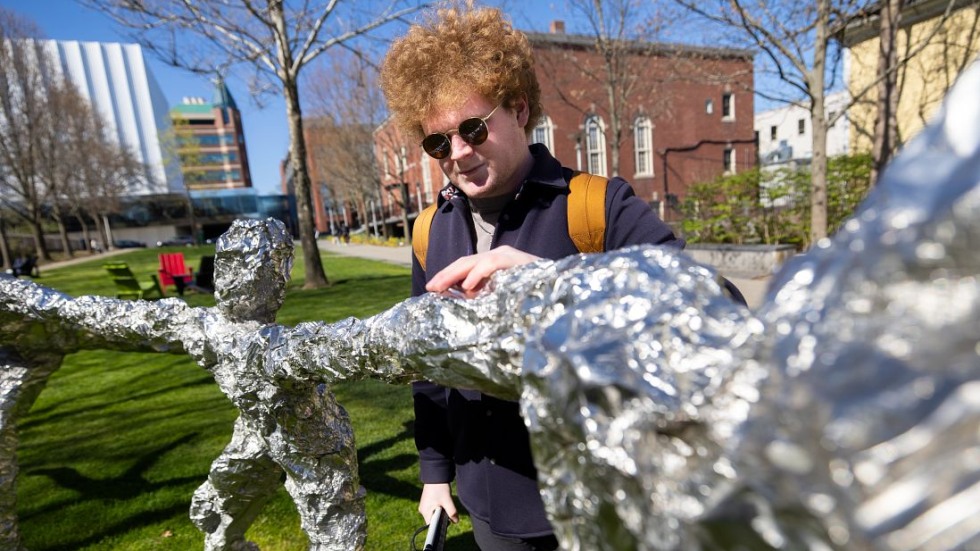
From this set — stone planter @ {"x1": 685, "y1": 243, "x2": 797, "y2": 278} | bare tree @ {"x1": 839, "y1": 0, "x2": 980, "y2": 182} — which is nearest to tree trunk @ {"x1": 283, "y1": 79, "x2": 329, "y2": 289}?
stone planter @ {"x1": 685, "y1": 243, "x2": 797, "y2": 278}

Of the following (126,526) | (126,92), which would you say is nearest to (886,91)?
(126,526)

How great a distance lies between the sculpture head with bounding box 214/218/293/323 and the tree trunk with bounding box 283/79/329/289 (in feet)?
32.5

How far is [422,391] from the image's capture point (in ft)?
5.51

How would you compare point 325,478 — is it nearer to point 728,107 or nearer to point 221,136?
point 728,107

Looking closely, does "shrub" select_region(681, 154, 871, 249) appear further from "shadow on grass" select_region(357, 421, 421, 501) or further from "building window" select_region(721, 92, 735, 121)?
"building window" select_region(721, 92, 735, 121)

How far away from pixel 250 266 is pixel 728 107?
32453 millimetres

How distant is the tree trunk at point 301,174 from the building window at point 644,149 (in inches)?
784

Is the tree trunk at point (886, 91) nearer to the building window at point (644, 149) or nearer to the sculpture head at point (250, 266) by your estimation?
the sculpture head at point (250, 266)

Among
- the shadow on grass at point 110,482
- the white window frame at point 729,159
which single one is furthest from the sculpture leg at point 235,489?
the white window frame at point 729,159

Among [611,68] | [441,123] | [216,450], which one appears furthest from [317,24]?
[441,123]

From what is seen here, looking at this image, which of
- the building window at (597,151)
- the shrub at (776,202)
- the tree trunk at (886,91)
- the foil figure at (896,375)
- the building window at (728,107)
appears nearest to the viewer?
the foil figure at (896,375)

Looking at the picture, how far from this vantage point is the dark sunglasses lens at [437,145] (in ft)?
4.52

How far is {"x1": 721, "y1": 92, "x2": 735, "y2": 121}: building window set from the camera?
94.0ft

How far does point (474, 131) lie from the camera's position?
1.34 m
